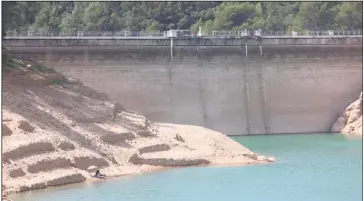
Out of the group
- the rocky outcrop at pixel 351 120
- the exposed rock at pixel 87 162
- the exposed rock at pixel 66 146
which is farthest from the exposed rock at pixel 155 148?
the rocky outcrop at pixel 351 120

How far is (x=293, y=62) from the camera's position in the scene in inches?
1756

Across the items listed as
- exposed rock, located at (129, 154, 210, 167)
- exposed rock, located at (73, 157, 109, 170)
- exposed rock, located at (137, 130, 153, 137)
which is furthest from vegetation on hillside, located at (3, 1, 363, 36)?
exposed rock, located at (73, 157, 109, 170)

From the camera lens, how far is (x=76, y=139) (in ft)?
81.8

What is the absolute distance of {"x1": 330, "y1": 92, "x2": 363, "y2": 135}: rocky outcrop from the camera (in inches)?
1672

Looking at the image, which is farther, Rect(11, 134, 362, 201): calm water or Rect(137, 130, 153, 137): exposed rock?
Rect(137, 130, 153, 137): exposed rock

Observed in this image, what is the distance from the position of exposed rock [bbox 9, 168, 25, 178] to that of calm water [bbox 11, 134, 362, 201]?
79 cm

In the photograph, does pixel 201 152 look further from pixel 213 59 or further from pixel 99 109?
pixel 213 59

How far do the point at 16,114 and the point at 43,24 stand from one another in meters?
39.9

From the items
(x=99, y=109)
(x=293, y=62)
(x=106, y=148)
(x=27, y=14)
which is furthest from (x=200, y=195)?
(x=27, y=14)

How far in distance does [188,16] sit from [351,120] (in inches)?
1038

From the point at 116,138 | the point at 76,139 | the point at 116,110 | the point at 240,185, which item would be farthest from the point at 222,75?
the point at 240,185

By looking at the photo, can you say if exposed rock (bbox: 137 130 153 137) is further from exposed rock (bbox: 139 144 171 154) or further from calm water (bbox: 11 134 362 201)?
calm water (bbox: 11 134 362 201)

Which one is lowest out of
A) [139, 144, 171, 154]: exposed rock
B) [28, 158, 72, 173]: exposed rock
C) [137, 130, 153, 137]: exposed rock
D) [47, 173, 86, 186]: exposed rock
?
[47, 173, 86, 186]: exposed rock

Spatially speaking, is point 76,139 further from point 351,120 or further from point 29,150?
point 351,120
